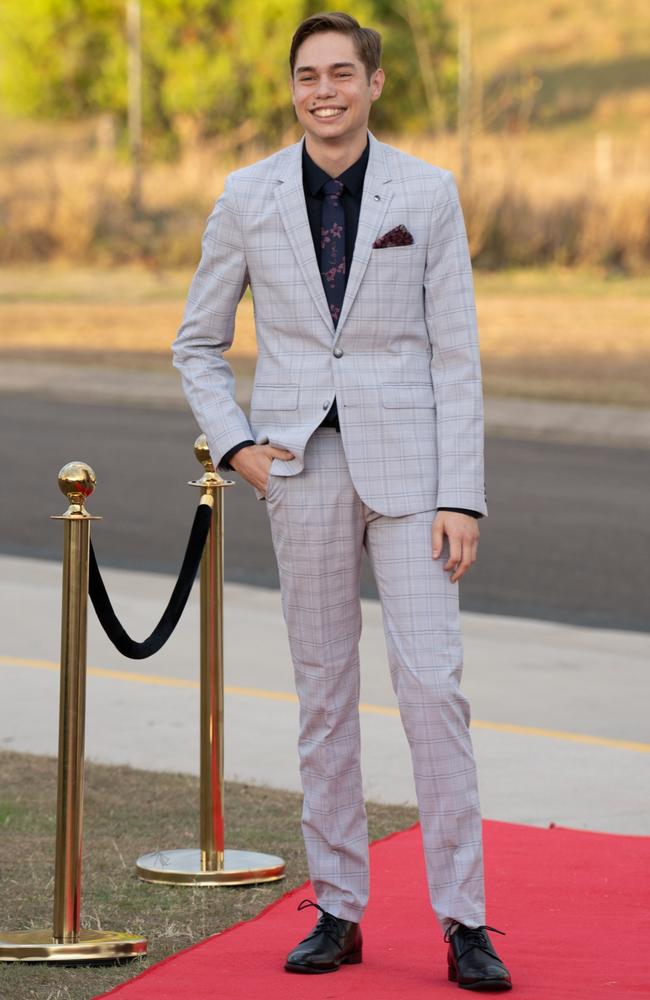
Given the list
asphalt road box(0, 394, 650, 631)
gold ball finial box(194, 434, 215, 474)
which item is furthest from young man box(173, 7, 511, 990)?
asphalt road box(0, 394, 650, 631)

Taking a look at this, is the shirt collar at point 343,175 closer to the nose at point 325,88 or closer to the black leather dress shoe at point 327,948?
the nose at point 325,88

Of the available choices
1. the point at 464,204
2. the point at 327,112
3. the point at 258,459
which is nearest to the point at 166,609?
the point at 258,459

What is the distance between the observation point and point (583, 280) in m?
30.0

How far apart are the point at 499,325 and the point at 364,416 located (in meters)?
20.2

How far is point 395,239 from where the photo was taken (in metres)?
4.03

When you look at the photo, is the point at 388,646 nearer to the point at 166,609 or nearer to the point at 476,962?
the point at 476,962

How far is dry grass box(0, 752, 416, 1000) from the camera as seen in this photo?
4344 millimetres

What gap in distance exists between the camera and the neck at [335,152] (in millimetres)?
4125

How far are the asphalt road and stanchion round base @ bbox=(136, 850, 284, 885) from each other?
416cm

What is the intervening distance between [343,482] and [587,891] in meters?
1.45

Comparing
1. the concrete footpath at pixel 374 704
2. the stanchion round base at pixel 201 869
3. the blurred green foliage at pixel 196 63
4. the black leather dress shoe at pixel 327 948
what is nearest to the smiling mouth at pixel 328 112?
the black leather dress shoe at pixel 327 948

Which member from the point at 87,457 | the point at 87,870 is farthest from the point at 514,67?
the point at 87,870

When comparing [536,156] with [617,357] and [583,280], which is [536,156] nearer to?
[583,280]

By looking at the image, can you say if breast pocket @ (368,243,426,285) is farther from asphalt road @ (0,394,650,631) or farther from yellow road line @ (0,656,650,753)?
asphalt road @ (0,394,650,631)
